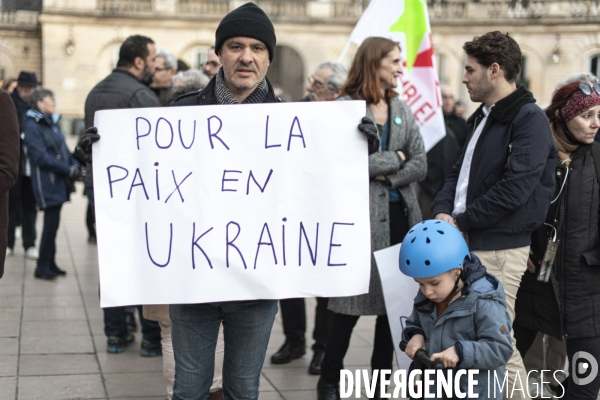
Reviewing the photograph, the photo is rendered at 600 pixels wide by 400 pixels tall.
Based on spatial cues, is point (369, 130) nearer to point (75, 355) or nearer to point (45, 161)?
point (75, 355)

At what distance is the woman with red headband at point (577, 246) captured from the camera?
4188 mm

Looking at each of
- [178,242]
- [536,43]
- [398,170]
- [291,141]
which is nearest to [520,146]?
[398,170]

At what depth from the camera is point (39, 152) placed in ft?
27.0

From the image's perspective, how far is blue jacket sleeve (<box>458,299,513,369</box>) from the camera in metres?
3.12

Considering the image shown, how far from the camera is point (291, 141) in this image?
323 centimetres

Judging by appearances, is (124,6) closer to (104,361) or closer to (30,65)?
(30,65)

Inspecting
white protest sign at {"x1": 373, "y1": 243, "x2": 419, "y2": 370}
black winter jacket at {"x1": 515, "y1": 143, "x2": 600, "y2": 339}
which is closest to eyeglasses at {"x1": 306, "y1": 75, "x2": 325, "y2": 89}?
Answer: white protest sign at {"x1": 373, "y1": 243, "x2": 419, "y2": 370}

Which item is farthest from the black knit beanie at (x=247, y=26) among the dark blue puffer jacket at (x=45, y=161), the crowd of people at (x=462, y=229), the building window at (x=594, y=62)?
the building window at (x=594, y=62)

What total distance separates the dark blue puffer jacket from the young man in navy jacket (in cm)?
515

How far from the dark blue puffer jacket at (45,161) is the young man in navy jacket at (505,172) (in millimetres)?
5147

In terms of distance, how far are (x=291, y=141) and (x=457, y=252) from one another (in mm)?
794

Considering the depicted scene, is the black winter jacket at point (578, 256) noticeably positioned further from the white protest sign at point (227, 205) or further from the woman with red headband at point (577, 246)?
the white protest sign at point (227, 205)

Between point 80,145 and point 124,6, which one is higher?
point 124,6

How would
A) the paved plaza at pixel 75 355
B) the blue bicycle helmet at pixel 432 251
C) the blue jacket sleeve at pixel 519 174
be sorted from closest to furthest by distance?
1. the blue bicycle helmet at pixel 432 251
2. the blue jacket sleeve at pixel 519 174
3. the paved plaza at pixel 75 355
